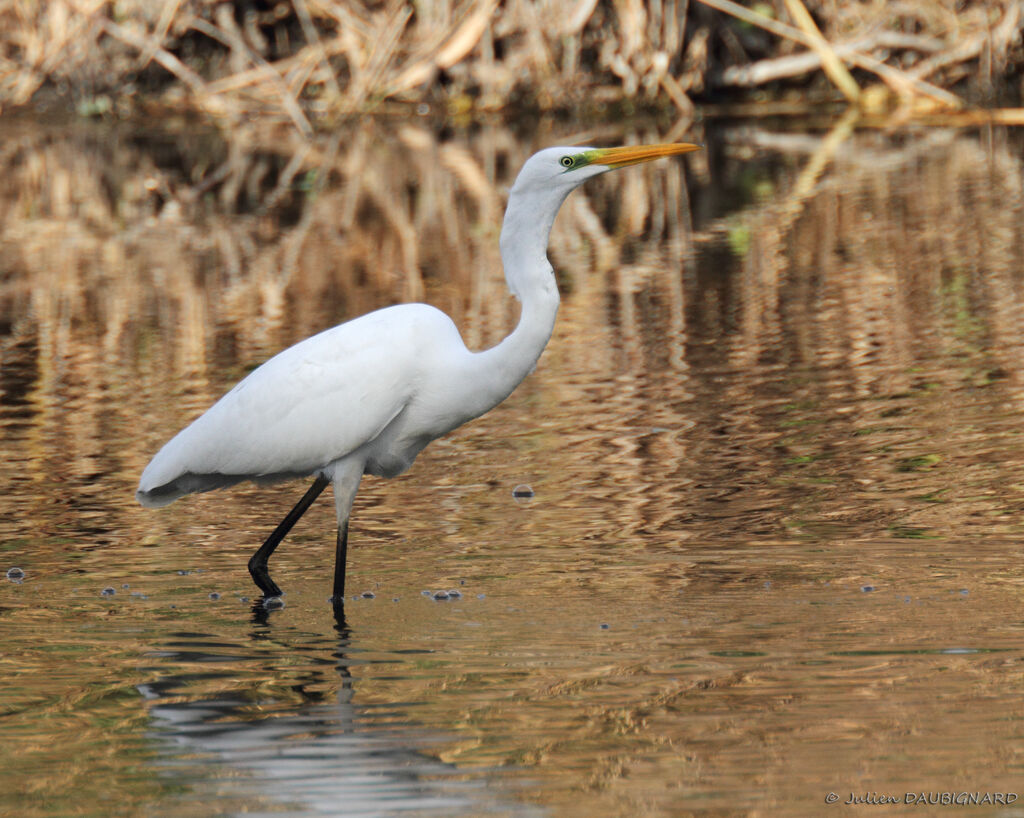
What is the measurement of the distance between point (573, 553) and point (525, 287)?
1.04 m

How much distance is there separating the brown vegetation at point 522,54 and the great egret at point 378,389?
16106mm

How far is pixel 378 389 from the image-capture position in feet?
19.9

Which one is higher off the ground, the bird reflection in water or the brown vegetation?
the brown vegetation

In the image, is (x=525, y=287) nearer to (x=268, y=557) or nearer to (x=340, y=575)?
(x=340, y=575)

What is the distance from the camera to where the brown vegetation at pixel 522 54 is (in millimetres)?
22406

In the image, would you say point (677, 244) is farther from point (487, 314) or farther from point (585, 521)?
point (585, 521)

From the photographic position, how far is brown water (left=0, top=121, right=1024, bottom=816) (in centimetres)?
455

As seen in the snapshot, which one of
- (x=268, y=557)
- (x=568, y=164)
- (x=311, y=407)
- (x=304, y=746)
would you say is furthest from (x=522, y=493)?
(x=304, y=746)

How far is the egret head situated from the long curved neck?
3 cm

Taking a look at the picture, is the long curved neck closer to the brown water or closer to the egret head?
the egret head

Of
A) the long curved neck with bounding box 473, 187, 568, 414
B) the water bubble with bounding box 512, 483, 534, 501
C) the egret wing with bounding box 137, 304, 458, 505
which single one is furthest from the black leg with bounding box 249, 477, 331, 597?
the water bubble with bounding box 512, 483, 534, 501

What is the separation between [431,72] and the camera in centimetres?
2356

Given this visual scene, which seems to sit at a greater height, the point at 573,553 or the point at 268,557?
the point at 268,557

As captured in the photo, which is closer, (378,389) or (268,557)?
(378,389)
